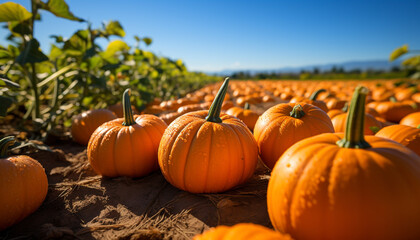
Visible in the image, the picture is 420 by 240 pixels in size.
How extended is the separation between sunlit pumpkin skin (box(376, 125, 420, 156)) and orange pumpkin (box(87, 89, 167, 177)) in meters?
2.20

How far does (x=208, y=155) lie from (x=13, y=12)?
3135mm

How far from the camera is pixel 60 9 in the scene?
3186mm

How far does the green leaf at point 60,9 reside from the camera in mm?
3113

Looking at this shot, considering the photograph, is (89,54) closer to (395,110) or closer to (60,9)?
(60,9)

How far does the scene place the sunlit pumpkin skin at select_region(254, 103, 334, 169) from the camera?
2.08 metres

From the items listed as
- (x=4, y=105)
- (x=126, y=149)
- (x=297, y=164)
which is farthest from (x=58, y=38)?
(x=297, y=164)

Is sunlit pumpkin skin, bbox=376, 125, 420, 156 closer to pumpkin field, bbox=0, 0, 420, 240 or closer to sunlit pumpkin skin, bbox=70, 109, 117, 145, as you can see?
pumpkin field, bbox=0, 0, 420, 240

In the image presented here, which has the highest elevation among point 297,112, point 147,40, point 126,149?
point 147,40

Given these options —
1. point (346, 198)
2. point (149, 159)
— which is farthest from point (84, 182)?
point (346, 198)

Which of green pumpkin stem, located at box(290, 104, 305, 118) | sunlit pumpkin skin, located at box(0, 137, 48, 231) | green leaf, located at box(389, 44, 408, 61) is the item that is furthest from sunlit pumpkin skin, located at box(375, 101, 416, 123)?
sunlit pumpkin skin, located at box(0, 137, 48, 231)

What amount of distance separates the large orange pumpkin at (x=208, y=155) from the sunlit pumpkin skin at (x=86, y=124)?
1990mm

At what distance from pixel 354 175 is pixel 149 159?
5.70 ft

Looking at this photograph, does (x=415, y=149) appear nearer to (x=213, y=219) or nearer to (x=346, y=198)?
(x=346, y=198)

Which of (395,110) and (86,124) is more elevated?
(86,124)
